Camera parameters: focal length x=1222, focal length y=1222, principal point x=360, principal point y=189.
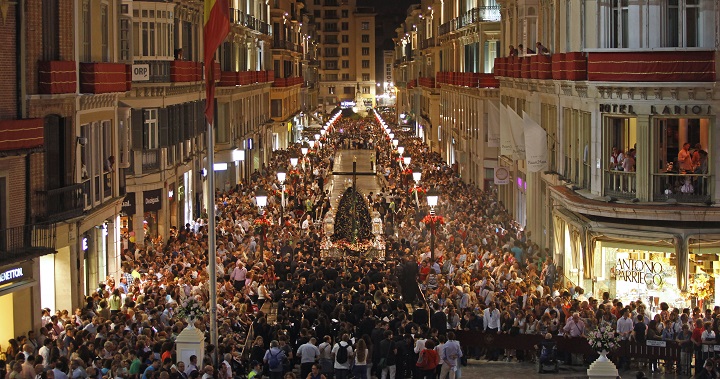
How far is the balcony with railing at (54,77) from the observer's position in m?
29.4

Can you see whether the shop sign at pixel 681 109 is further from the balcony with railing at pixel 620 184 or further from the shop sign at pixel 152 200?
the shop sign at pixel 152 200

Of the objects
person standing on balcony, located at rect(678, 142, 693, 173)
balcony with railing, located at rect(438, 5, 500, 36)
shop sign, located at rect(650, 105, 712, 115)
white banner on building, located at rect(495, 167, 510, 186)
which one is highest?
balcony with railing, located at rect(438, 5, 500, 36)

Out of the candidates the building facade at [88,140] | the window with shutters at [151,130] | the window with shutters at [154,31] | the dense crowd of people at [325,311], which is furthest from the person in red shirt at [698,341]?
the window with shutters at [154,31]

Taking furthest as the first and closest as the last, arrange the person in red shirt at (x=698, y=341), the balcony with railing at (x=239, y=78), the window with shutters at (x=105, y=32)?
the balcony with railing at (x=239, y=78)
the window with shutters at (x=105, y=32)
the person in red shirt at (x=698, y=341)

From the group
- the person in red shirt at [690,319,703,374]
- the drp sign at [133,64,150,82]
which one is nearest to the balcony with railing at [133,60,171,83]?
the drp sign at [133,64,150,82]

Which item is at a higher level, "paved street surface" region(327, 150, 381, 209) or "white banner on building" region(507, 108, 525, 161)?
"white banner on building" region(507, 108, 525, 161)

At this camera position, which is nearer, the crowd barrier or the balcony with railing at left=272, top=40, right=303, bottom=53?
the crowd barrier

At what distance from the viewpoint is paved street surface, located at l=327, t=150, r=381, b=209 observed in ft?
254

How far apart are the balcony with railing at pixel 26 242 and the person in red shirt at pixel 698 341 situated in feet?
47.3

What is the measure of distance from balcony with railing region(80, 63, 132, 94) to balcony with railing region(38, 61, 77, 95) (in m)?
1.52

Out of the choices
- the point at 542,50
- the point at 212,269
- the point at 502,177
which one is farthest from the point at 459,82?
the point at 212,269

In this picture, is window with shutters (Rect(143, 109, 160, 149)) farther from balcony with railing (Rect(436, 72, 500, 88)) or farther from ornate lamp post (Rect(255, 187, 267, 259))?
balcony with railing (Rect(436, 72, 500, 88))

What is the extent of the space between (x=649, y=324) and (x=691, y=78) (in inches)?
275

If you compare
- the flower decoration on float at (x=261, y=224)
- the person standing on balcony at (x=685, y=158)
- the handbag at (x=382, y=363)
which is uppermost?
the person standing on balcony at (x=685, y=158)
